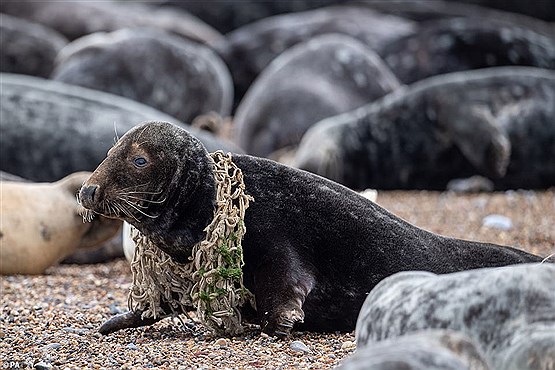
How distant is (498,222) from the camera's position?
23.5ft

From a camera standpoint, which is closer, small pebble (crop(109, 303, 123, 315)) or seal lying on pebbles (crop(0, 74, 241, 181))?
small pebble (crop(109, 303, 123, 315))

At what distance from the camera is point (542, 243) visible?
6672mm

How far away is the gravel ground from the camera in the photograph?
12.1 ft

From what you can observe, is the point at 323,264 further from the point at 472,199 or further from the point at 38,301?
the point at 472,199

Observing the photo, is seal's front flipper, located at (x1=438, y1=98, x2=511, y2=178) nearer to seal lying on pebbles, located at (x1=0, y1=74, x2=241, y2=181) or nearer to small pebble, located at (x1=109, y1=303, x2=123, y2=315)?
seal lying on pebbles, located at (x1=0, y1=74, x2=241, y2=181)

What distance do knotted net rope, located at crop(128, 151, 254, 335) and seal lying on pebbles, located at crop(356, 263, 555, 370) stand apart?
1.17m

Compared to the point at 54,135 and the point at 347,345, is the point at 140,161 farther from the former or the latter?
the point at 54,135

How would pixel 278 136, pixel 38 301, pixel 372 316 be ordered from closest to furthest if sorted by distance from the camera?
pixel 372 316, pixel 38 301, pixel 278 136

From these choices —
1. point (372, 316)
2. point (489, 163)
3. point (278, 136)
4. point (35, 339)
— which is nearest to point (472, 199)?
point (489, 163)

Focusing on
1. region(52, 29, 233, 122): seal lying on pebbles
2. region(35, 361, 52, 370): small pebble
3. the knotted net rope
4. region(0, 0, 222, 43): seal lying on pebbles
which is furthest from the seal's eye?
region(0, 0, 222, 43): seal lying on pebbles

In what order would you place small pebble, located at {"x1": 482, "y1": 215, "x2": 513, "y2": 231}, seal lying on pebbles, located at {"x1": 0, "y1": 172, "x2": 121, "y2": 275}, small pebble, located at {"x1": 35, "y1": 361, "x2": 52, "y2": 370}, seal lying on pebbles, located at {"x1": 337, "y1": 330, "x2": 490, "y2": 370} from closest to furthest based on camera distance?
seal lying on pebbles, located at {"x1": 337, "y1": 330, "x2": 490, "y2": 370}
small pebble, located at {"x1": 35, "y1": 361, "x2": 52, "y2": 370}
seal lying on pebbles, located at {"x1": 0, "y1": 172, "x2": 121, "y2": 275}
small pebble, located at {"x1": 482, "y1": 215, "x2": 513, "y2": 231}

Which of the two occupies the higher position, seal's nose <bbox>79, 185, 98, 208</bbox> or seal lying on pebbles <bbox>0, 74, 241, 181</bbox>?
seal's nose <bbox>79, 185, 98, 208</bbox>

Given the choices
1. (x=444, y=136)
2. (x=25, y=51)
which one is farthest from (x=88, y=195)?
(x=25, y=51)

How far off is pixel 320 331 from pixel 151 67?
7112 millimetres
